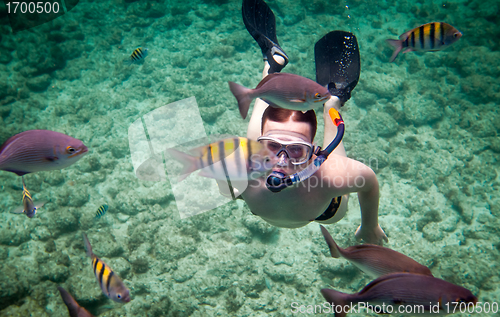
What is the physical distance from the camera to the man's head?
6.20 feet

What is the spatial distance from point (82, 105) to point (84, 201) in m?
3.52

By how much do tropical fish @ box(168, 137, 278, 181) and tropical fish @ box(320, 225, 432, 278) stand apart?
102 centimetres

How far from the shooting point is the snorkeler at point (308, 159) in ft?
6.37

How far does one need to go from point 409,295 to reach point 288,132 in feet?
4.56

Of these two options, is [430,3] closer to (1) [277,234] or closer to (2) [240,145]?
(1) [277,234]

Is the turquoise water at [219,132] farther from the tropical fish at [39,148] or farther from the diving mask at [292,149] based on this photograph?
the diving mask at [292,149]

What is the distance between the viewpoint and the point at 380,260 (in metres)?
1.87

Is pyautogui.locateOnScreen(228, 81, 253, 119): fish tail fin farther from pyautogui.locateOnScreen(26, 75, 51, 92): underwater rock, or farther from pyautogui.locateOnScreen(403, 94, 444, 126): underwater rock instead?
pyautogui.locateOnScreen(26, 75, 51, 92): underwater rock

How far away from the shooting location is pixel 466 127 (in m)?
7.22

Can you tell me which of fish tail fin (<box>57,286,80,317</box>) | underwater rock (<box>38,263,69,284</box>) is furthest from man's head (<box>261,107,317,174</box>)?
underwater rock (<box>38,263,69,284</box>)

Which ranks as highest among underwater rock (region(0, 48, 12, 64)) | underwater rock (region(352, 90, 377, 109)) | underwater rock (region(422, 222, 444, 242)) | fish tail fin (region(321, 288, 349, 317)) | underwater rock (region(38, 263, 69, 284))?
fish tail fin (region(321, 288, 349, 317))

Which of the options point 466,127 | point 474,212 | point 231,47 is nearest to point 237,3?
point 231,47

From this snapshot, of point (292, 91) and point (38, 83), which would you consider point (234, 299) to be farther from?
point (38, 83)

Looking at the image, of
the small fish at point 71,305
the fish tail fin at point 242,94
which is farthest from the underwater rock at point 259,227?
the fish tail fin at point 242,94
